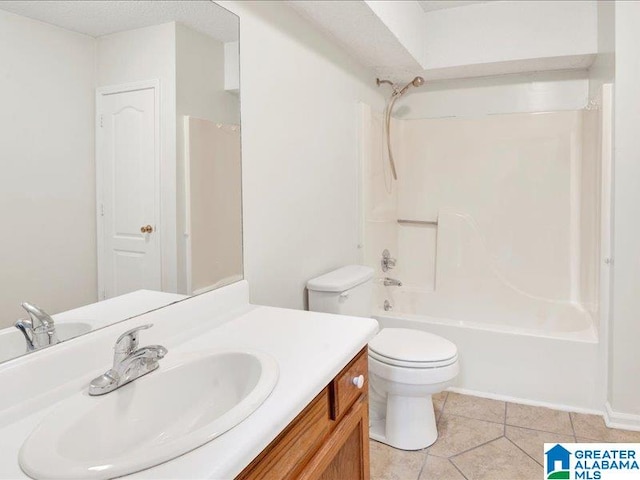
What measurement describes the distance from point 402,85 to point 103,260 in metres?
2.72

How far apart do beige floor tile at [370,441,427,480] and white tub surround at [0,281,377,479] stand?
2.92ft

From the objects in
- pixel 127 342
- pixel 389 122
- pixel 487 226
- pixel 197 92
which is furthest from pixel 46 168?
pixel 487 226

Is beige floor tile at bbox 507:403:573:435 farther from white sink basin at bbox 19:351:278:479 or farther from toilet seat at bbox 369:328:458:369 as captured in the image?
white sink basin at bbox 19:351:278:479

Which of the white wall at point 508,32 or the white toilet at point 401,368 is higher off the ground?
the white wall at point 508,32

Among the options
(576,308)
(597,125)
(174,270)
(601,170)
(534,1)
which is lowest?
(576,308)

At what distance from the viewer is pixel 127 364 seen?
1007 millimetres

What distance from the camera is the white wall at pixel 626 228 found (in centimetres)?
221

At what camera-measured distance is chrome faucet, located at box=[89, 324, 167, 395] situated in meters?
0.96

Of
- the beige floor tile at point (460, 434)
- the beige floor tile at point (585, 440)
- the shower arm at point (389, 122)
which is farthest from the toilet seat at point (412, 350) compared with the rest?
the shower arm at point (389, 122)

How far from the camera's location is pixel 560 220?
10.2 feet

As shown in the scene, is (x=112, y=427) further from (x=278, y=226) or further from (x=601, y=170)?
(x=601, y=170)

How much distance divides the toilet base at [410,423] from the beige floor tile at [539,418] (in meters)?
0.50

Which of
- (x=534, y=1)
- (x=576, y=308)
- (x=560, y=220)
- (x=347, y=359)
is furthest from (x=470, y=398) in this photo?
(x=534, y=1)

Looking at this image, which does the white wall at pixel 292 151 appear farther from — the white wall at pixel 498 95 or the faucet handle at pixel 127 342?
the white wall at pixel 498 95
